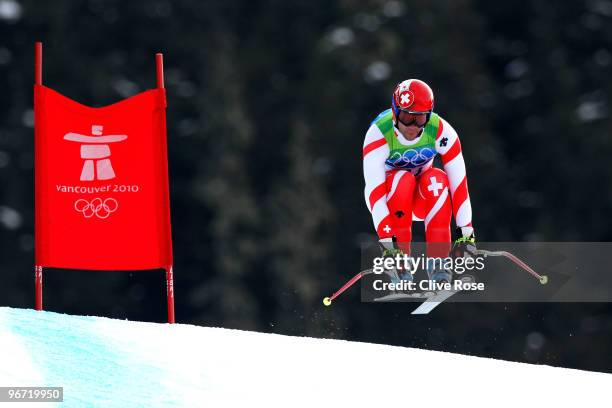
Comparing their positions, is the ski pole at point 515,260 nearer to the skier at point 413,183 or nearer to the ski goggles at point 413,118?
the skier at point 413,183

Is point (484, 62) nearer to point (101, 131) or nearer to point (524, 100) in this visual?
point (524, 100)

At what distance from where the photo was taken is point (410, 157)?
49.3ft

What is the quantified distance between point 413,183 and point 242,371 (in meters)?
2.22

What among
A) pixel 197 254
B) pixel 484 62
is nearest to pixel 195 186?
pixel 197 254

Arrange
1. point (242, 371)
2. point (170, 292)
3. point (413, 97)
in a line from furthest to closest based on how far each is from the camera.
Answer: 1. point (170, 292)
2. point (242, 371)
3. point (413, 97)

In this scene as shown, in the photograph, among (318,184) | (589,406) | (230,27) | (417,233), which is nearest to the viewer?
(589,406)

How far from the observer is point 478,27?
45.3 meters

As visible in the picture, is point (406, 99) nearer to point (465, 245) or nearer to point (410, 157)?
point (410, 157)

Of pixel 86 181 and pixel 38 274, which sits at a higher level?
pixel 86 181

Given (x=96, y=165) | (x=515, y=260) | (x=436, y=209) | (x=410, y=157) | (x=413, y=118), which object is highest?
(x=413, y=118)

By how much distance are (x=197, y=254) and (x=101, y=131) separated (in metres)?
25.3

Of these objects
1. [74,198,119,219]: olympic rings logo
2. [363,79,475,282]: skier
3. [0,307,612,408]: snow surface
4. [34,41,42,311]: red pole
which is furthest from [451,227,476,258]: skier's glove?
[34,41,42,311]: red pole

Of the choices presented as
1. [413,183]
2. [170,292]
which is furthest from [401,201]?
[170,292]

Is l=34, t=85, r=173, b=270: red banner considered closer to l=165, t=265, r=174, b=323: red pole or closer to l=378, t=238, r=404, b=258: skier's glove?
l=165, t=265, r=174, b=323: red pole
